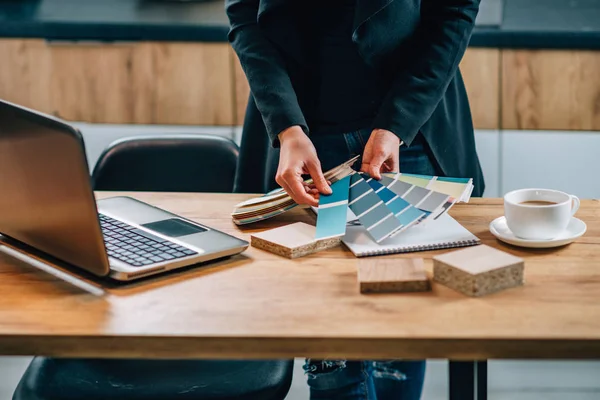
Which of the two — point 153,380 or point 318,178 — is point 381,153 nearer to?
point 318,178

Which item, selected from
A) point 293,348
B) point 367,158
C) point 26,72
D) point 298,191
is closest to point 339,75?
point 367,158

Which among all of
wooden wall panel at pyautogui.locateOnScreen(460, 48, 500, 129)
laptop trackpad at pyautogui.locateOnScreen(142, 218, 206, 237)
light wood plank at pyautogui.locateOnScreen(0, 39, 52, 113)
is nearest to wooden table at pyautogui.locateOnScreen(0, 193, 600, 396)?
laptop trackpad at pyautogui.locateOnScreen(142, 218, 206, 237)

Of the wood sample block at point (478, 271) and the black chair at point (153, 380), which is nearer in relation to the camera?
the wood sample block at point (478, 271)

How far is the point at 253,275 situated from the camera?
1.03 m

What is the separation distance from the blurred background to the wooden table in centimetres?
175

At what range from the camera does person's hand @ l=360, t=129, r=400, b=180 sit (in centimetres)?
125

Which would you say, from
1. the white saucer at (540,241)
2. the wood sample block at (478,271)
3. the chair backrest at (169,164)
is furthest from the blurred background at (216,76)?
the wood sample block at (478,271)

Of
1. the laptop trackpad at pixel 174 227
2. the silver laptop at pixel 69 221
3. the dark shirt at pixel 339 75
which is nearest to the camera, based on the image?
the silver laptop at pixel 69 221

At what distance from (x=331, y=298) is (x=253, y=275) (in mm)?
133

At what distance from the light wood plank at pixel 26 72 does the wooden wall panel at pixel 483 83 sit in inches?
60.9

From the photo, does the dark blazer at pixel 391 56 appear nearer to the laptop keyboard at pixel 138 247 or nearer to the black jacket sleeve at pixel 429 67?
the black jacket sleeve at pixel 429 67

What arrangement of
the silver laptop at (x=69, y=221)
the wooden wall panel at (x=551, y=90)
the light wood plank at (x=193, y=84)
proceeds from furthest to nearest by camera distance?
the light wood plank at (x=193, y=84) → the wooden wall panel at (x=551, y=90) → the silver laptop at (x=69, y=221)

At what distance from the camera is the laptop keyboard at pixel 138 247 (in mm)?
1042

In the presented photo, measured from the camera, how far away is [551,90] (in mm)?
2725
